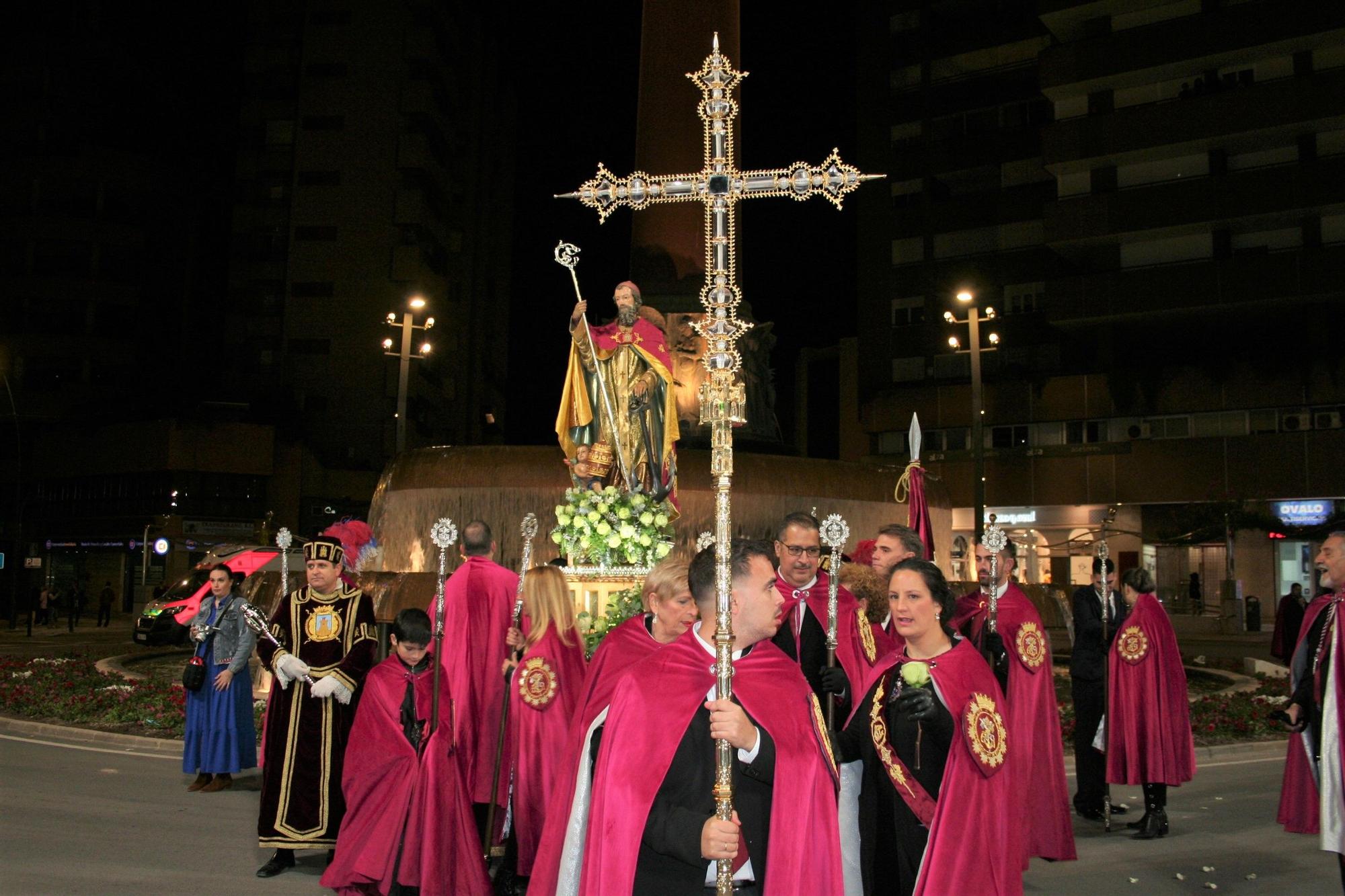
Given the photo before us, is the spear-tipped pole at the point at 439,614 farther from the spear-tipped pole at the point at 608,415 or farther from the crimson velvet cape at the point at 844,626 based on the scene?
the spear-tipped pole at the point at 608,415

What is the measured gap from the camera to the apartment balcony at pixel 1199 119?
38094 millimetres

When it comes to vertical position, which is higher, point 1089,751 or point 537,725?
point 537,725

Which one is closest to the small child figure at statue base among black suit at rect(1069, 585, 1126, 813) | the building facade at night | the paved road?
the paved road

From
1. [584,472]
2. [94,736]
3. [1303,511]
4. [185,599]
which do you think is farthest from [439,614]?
[1303,511]

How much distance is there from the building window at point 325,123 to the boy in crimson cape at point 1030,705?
59.3 metres

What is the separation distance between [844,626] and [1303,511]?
38224 millimetres

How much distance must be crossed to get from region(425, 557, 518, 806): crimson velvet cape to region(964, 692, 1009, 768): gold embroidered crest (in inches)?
135

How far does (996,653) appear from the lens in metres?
6.81

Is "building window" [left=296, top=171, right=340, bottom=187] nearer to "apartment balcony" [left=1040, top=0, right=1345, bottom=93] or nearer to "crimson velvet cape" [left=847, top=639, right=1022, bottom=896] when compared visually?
"apartment balcony" [left=1040, top=0, right=1345, bottom=93]

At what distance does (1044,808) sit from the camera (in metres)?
7.52

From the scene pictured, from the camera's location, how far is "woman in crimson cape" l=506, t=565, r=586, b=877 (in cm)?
709

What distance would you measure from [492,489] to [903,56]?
136ft

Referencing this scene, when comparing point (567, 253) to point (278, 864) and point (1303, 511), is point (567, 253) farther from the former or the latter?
point (1303, 511)

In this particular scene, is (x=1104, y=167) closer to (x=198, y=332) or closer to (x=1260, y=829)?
(x=1260, y=829)
